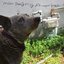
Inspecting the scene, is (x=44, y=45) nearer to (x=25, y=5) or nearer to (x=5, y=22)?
(x=25, y=5)

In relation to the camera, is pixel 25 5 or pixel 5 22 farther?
pixel 25 5

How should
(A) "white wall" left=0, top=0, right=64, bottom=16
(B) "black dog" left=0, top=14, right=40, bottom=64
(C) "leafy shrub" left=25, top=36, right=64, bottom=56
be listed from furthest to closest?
(C) "leafy shrub" left=25, top=36, right=64, bottom=56, (A) "white wall" left=0, top=0, right=64, bottom=16, (B) "black dog" left=0, top=14, right=40, bottom=64

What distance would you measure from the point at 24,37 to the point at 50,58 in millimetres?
2737

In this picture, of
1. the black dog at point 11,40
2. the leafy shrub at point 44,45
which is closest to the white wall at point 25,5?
the leafy shrub at point 44,45

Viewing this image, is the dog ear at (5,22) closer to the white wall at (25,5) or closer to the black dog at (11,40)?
the black dog at (11,40)

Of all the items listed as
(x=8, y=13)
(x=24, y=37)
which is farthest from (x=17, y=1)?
(x=24, y=37)

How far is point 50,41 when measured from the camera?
10.6 m

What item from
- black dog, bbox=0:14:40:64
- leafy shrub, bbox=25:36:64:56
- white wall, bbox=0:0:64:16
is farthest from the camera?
leafy shrub, bbox=25:36:64:56

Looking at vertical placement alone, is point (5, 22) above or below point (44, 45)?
above

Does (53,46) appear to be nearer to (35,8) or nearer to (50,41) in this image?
(50,41)

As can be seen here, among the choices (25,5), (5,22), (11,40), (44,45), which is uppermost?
(5,22)

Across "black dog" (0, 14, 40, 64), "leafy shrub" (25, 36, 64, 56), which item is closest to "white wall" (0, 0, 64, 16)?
"leafy shrub" (25, 36, 64, 56)

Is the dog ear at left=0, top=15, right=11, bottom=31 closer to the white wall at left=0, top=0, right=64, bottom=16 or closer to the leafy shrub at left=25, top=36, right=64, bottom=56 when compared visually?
the white wall at left=0, top=0, right=64, bottom=16

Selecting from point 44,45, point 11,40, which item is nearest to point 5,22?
point 11,40
